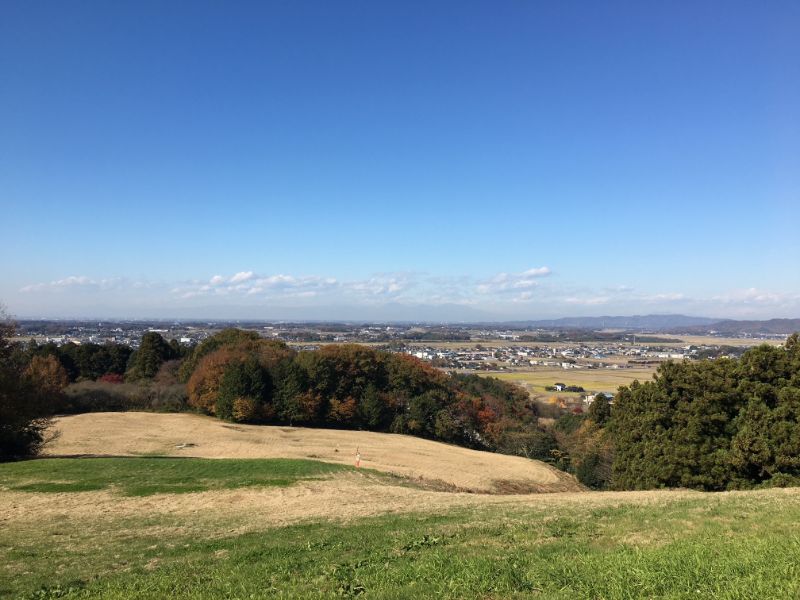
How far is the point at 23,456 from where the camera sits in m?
29.2

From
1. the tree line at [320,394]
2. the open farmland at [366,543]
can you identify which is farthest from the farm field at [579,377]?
the open farmland at [366,543]

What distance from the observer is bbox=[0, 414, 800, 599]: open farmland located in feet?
23.0

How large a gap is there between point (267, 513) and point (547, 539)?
33.8 ft

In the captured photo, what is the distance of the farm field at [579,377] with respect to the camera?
98125 millimetres

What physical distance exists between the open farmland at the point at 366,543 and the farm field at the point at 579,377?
8096cm

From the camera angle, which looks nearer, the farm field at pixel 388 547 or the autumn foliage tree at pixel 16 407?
the farm field at pixel 388 547

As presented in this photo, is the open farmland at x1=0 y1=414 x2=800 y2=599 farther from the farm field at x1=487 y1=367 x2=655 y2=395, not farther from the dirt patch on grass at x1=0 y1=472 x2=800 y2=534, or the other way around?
the farm field at x1=487 y1=367 x2=655 y2=395

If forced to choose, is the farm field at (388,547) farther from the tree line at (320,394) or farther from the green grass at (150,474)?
the tree line at (320,394)

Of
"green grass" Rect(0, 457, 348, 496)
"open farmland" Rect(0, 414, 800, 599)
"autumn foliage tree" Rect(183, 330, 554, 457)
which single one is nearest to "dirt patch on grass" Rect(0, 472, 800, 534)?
"open farmland" Rect(0, 414, 800, 599)

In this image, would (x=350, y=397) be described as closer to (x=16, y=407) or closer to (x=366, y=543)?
(x=16, y=407)

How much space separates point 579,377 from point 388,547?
11290 cm

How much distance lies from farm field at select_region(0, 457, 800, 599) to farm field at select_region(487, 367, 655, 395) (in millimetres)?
81833

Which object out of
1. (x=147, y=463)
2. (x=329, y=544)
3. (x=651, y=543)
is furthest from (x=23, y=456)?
(x=651, y=543)

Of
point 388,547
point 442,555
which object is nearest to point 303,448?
point 388,547
